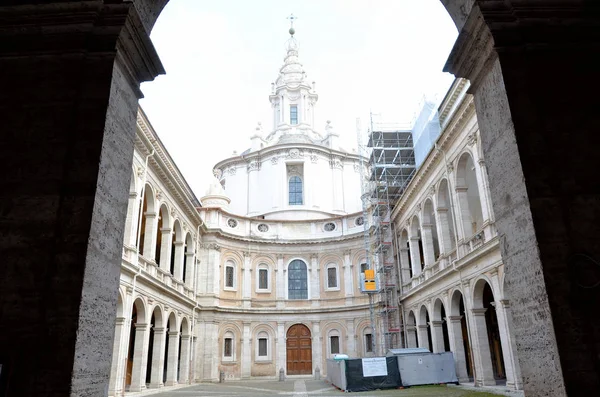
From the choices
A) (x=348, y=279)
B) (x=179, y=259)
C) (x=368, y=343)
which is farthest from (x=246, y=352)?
(x=179, y=259)

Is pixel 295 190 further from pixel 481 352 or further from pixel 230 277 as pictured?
pixel 481 352

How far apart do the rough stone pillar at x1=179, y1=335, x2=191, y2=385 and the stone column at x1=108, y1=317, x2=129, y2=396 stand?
997cm

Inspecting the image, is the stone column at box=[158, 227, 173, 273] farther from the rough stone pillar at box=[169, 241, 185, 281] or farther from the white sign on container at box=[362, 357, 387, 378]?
the white sign on container at box=[362, 357, 387, 378]

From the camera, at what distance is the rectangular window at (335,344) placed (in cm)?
3434

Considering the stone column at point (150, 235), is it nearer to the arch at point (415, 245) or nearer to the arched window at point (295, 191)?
the arch at point (415, 245)

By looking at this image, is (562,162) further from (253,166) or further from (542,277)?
(253,166)

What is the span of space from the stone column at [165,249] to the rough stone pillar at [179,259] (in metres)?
2.39

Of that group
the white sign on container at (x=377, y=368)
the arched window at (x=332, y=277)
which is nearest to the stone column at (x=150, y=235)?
the white sign on container at (x=377, y=368)

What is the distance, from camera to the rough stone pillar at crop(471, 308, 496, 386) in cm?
1838

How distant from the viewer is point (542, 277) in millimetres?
4367

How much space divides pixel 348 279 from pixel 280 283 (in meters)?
4.98

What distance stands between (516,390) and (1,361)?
50.3 feet

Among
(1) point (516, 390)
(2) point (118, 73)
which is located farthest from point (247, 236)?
(2) point (118, 73)

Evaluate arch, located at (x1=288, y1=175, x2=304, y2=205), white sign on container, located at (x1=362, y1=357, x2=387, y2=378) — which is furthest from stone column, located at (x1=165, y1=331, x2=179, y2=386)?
arch, located at (x1=288, y1=175, x2=304, y2=205)
